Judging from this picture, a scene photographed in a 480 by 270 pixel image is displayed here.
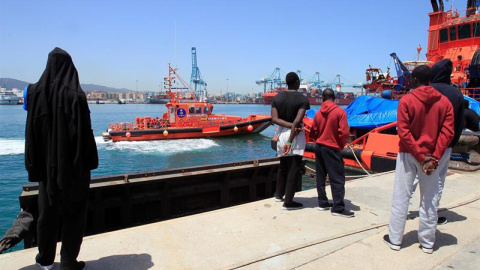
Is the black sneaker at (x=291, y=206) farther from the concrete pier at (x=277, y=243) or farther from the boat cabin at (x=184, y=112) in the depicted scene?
the boat cabin at (x=184, y=112)

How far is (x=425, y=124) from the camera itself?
2.76 m

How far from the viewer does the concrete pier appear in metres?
2.64

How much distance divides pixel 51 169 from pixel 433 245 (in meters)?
3.32

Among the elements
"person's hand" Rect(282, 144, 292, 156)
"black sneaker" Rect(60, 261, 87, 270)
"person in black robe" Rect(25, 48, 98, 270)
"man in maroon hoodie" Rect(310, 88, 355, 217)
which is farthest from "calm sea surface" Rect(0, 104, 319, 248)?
"man in maroon hoodie" Rect(310, 88, 355, 217)

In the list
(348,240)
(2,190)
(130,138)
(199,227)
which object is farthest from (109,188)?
(130,138)

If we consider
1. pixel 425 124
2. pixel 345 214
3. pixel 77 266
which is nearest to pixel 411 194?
pixel 425 124

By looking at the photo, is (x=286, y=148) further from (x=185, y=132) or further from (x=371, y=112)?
(x=185, y=132)

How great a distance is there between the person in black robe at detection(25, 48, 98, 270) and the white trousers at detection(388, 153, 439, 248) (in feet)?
8.79

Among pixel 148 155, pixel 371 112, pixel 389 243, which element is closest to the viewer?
pixel 389 243

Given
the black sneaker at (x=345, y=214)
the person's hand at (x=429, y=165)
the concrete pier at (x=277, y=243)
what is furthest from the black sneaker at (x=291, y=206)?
the person's hand at (x=429, y=165)

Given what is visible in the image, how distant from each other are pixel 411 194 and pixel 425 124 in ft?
2.11

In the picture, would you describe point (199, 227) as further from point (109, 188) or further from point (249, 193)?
point (249, 193)

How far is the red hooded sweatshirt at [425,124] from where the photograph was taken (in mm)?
2703

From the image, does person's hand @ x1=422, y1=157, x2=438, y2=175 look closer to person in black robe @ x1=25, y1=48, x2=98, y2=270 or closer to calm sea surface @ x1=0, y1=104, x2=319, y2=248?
person in black robe @ x1=25, y1=48, x2=98, y2=270
